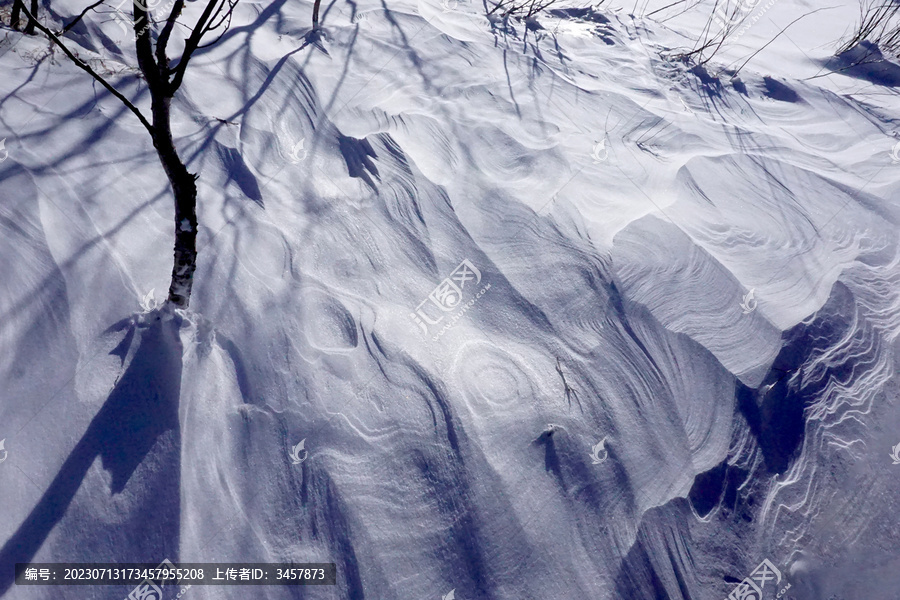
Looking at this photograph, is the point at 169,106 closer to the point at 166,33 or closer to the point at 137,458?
the point at 166,33

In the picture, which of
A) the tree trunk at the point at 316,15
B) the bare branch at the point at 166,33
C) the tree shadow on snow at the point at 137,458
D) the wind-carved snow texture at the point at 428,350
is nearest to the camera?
the bare branch at the point at 166,33

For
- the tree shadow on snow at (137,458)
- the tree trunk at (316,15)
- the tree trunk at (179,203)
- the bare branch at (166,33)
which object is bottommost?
the tree shadow on snow at (137,458)

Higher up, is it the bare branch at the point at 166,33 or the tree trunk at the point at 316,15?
the tree trunk at the point at 316,15

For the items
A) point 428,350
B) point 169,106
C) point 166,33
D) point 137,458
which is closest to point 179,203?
point 169,106

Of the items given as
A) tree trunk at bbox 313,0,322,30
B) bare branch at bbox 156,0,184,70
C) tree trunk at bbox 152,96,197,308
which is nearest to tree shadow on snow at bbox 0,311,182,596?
tree trunk at bbox 152,96,197,308

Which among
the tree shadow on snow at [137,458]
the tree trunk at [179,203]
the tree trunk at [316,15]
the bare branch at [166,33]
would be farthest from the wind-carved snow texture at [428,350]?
the bare branch at [166,33]

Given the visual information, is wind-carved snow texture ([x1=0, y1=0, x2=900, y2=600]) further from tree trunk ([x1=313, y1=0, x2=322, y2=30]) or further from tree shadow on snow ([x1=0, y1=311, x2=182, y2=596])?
tree trunk ([x1=313, y1=0, x2=322, y2=30])

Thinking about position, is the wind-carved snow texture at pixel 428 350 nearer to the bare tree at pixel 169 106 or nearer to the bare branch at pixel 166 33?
the bare tree at pixel 169 106

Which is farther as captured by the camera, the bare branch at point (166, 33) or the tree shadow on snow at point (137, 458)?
the tree shadow on snow at point (137, 458)
